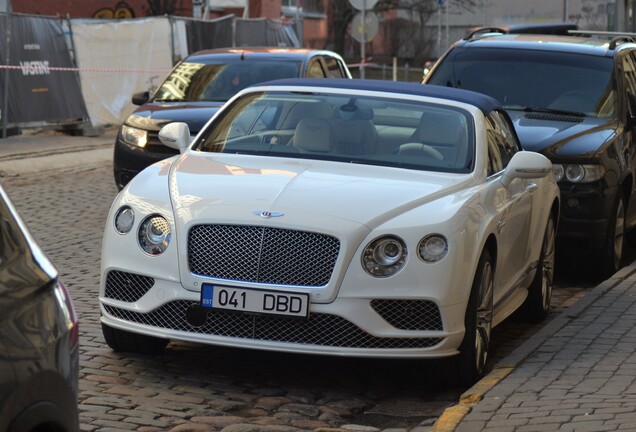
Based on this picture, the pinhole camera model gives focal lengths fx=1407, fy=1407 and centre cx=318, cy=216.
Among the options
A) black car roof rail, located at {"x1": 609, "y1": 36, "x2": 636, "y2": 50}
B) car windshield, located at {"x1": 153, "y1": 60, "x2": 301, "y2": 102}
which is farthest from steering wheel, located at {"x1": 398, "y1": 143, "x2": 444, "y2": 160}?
car windshield, located at {"x1": 153, "y1": 60, "x2": 301, "y2": 102}

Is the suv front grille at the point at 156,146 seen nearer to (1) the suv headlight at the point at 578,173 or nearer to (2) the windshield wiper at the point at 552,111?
(2) the windshield wiper at the point at 552,111

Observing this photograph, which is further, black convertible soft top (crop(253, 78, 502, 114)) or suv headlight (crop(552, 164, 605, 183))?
suv headlight (crop(552, 164, 605, 183))

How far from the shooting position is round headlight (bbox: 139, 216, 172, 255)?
6797 millimetres

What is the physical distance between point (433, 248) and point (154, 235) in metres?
1.36

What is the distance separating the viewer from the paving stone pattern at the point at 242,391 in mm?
6270

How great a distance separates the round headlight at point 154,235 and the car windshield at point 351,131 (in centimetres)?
119

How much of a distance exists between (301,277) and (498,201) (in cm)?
150

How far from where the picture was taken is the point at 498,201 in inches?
298

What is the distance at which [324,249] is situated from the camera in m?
6.57

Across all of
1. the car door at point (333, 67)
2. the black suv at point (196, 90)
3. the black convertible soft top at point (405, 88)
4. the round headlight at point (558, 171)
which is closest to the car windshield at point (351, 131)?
the black convertible soft top at point (405, 88)

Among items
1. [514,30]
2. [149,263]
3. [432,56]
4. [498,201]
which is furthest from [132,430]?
[432,56]

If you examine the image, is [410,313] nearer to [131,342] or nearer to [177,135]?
[131,342]

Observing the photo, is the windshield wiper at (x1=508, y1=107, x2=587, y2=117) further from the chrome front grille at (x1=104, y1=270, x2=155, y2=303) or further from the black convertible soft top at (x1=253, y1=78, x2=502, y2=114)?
the chrome front grille at (x1=104, y1=270, x2=155, y2=303)

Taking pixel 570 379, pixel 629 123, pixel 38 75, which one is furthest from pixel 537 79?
pixel 38 75
